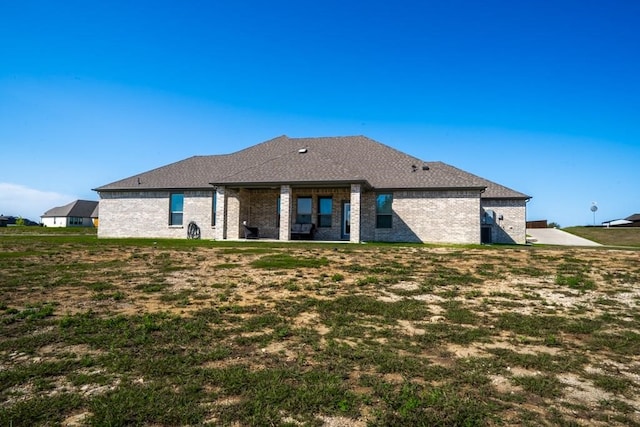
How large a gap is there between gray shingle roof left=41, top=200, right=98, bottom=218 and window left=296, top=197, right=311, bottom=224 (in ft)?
233

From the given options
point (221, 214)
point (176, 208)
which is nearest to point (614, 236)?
point (221, 214)

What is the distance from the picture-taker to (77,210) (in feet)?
258

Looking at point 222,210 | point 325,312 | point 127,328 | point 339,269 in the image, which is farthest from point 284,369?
point 222,210

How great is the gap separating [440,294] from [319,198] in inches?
574

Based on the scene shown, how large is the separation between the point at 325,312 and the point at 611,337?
430 cm

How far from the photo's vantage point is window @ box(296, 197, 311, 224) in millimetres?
21984

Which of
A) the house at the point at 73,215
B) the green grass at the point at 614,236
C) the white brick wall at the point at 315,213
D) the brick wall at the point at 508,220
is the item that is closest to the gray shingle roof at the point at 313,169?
the brick wall at the point at 508,220

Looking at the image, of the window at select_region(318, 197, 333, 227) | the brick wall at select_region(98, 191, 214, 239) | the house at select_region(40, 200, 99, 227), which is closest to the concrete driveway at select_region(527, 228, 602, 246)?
the window at select_region(318, 197, 333, 227)

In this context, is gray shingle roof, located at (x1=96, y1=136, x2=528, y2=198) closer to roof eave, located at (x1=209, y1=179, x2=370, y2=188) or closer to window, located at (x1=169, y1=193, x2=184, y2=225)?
roof eave, located at (x1=209, y1=179, x2=370, y2=188)

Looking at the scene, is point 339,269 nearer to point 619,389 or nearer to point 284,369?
point 284,369

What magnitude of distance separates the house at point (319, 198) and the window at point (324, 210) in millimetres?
59

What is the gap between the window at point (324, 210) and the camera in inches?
853

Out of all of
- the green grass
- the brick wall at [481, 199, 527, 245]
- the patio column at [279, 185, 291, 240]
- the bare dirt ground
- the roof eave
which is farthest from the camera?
the green grass

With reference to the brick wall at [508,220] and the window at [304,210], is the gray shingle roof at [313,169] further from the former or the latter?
the window at [304,210]
